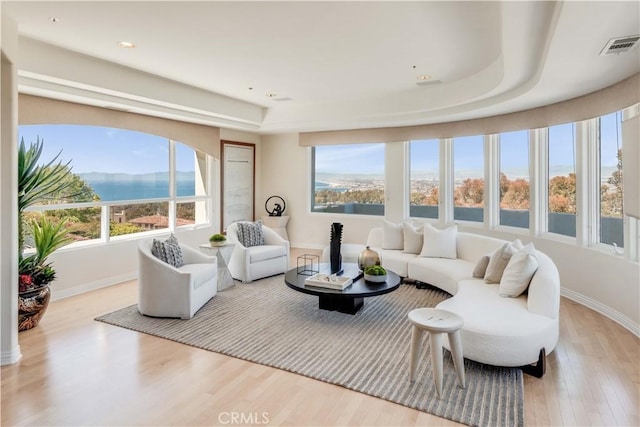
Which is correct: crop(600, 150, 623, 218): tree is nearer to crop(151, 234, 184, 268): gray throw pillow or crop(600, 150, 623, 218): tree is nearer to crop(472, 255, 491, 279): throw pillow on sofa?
crop(472, 255, 491, 279): throw pillow on sofa

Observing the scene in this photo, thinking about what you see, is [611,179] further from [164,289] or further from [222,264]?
[164,289]

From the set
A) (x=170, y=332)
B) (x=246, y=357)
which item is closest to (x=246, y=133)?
(x=170, y=332)

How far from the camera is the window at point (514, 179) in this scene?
5699mm

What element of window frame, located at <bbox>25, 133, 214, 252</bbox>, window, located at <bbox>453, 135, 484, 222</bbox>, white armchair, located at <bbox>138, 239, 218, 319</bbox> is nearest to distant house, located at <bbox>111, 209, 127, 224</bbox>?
window frame, located at <bbox>25, 133, 214, 252</bbox>

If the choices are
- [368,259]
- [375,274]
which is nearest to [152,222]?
[368,259]

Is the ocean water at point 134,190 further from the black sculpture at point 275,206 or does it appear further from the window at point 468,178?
the window at point 468,178

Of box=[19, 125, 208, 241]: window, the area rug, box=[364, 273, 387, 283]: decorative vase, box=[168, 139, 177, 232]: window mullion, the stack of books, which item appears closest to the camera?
the area rug

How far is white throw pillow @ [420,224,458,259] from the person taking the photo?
511 cm

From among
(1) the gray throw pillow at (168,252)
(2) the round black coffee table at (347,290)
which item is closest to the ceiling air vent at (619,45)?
(2) the round black coffee table at (347,290)

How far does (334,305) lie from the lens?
13.8ft

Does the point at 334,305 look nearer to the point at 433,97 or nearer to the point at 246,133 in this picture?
the point at 433,97

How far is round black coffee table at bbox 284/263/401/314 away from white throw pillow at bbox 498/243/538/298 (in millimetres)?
1041

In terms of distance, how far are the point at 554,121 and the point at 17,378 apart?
6.20 metres

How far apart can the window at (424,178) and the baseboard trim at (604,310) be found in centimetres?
265
